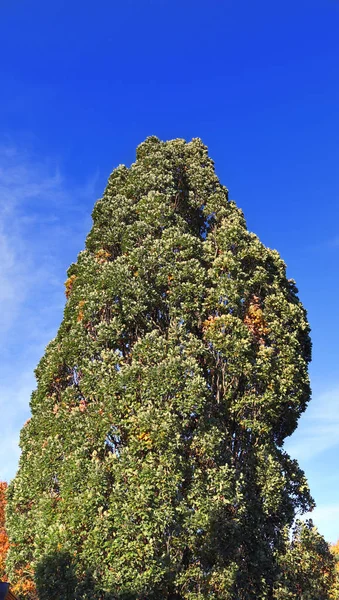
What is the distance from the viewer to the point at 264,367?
1706cm

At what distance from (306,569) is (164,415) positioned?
7.22 meters

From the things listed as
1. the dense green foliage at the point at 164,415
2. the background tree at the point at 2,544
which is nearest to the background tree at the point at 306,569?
the dense green foliage at the point at 164,415

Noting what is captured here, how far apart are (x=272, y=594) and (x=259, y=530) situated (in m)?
1.96

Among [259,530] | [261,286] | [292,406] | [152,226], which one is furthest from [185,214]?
[259,530]

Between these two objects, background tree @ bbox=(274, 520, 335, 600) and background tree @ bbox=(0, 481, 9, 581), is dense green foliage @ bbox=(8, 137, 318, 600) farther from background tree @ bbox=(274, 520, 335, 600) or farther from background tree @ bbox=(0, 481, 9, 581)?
background tree @ bbox=(0, 481, 9, 581)

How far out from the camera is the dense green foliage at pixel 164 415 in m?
13.5

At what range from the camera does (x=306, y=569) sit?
15.8m

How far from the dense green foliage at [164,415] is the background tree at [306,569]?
0.38m

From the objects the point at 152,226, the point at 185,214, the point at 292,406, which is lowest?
the point at 292,406

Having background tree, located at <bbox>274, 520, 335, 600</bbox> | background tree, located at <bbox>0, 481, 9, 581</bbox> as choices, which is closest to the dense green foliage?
background tree, located at <bbox>274, 520, 335, 600</bbox>

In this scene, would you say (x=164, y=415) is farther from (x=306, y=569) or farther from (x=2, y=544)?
(x=2, y=544)

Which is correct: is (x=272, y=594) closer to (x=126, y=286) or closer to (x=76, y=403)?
(x=76, y=403)

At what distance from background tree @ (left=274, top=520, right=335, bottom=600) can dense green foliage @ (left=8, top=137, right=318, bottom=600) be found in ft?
1.24

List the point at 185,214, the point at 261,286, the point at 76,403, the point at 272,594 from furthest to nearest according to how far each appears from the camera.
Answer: the point at 185,214 → the point at 261,286 → the point at 76,403 → the point at 272,594
